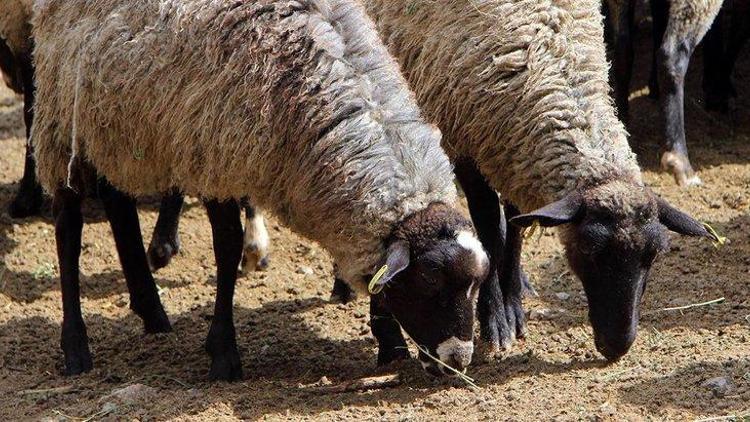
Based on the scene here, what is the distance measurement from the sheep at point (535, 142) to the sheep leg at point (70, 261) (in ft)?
6.75

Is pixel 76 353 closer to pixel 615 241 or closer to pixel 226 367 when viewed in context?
pixel 226 367

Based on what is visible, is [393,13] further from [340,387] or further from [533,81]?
[340,387]

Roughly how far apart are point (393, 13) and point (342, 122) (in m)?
1.55

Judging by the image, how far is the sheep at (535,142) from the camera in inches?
235

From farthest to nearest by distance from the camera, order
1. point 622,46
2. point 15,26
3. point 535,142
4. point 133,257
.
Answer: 1. point 622,46
2. point 15,26
3. point 133,257
4. point 535,142

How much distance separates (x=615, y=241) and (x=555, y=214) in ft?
1.12

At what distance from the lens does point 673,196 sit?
9172 millimetres

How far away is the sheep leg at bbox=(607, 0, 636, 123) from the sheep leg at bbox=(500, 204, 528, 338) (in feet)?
10.7

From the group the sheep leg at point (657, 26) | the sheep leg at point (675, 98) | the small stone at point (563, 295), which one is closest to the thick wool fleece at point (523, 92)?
the small stone at point (563, 295)

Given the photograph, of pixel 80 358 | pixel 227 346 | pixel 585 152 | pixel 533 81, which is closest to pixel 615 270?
pixel 585 152

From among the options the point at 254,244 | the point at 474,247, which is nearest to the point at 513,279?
the point at 474,247

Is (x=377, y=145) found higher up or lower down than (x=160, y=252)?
higher up

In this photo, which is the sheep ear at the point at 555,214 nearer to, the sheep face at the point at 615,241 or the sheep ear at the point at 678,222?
the sheep face at the point at 615,241

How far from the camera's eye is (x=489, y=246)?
6.88m
